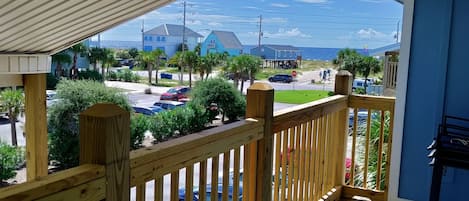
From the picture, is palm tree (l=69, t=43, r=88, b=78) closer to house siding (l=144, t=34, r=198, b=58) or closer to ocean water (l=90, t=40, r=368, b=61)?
ocean water (l=90, t=40, r=368, b=61)

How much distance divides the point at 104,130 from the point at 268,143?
1003 millimetres

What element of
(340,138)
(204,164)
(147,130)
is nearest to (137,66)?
(147,130)

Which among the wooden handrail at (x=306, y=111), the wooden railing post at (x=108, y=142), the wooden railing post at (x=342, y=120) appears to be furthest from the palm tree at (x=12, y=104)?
the wooden railing post at (x=108, y=142)

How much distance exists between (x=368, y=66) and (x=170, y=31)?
727 cm

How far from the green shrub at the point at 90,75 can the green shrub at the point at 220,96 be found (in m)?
2.43

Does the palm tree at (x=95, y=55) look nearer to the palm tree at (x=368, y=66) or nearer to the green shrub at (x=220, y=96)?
the green shrub at (x=220, y=96)

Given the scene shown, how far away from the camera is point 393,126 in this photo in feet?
9.21

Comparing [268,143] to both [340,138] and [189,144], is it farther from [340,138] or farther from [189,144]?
[340,138]

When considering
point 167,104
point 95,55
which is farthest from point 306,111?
point 95,55

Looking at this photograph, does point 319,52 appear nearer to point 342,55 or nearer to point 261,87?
point 342,55

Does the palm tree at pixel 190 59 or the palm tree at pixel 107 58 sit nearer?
the palm tree at pixel 107 58

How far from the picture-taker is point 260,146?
6.31 ft

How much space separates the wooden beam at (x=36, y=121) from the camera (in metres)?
4.43

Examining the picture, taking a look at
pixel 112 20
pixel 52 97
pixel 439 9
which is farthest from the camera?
→ pixel 52 97
